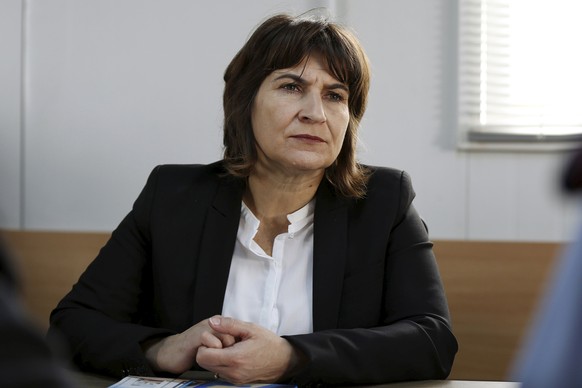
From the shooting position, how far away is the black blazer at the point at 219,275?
1.82 meters

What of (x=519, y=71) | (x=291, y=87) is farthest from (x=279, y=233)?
(x=519, y=71)

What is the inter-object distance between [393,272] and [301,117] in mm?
427

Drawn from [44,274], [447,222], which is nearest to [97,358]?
[44,274]

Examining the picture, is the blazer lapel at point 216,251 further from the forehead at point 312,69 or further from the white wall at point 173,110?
the white wall at point 173,110

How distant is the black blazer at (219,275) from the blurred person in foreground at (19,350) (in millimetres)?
1237

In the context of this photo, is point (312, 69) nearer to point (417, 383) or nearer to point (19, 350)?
point (417, 383)

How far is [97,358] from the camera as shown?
1785mm

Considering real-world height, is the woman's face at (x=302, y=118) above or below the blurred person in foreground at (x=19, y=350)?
above

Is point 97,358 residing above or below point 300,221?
below

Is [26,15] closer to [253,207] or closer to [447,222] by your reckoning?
[253,207]

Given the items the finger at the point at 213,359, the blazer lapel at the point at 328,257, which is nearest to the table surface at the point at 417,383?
the finger at the point at 213,359

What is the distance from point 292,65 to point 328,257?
0.47 m

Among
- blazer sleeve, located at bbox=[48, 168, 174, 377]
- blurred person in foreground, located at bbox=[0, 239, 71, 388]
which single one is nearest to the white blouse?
blazer sleeve, located at bbox=[48, 168, 174, 377]

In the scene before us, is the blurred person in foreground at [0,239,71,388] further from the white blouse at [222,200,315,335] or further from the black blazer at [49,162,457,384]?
the white blouse at [222,200,315,335]
